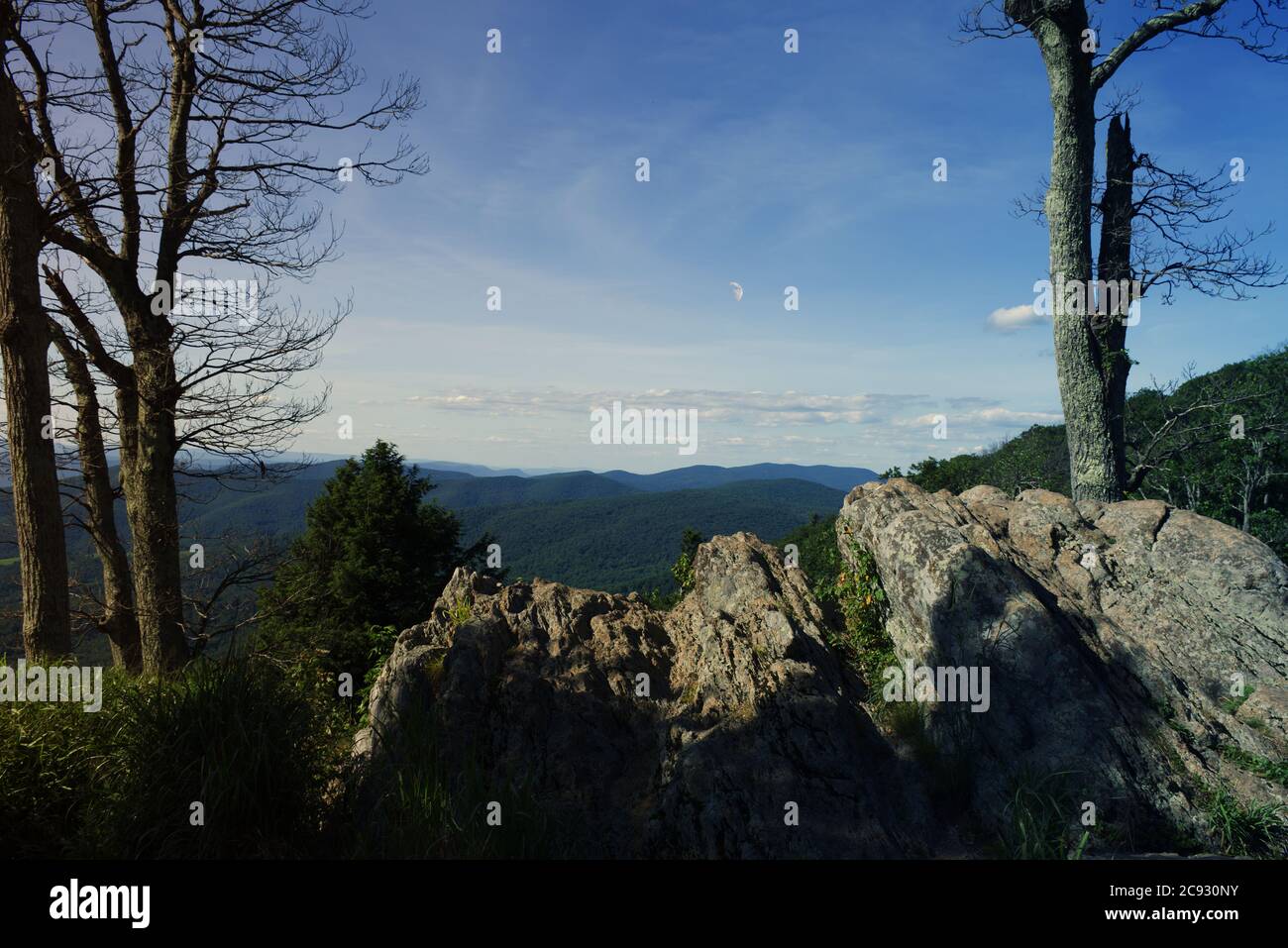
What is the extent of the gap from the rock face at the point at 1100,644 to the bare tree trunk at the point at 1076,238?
7.72ft

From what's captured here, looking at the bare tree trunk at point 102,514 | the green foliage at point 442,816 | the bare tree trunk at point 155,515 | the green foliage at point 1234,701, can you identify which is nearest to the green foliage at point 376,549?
the bare tree trunk at point 102,514

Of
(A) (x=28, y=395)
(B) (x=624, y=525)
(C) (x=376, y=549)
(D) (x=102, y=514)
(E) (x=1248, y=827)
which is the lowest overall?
(B) (x=624, y=525)

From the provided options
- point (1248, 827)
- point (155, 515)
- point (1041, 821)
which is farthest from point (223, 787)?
point (1248, 827)

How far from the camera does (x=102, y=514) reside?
10.3m

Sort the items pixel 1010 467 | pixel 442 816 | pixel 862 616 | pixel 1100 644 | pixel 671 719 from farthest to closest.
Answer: pixel 1010 467
pixel 862 616
pixel 1100 644
pixel 671 719
pixel 442 816

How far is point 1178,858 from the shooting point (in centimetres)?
477

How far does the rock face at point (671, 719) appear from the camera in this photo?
16.0 ft

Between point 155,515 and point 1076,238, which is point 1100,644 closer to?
point 1076,238

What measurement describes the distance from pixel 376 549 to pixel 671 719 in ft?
71.6

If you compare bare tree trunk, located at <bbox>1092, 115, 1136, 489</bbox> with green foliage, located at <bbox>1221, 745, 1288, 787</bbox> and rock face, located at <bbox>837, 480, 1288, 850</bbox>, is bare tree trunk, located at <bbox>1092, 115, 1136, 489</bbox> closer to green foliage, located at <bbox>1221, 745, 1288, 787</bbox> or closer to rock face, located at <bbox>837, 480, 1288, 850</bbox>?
rock face, located at <bbox>837, 480, 1288, 850</bbox>

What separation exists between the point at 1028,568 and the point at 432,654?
582cm

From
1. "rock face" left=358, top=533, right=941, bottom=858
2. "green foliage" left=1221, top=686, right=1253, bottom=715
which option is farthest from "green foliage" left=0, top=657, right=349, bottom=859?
"green foliage" left=1221, top=686, right=1253, bottom=715
